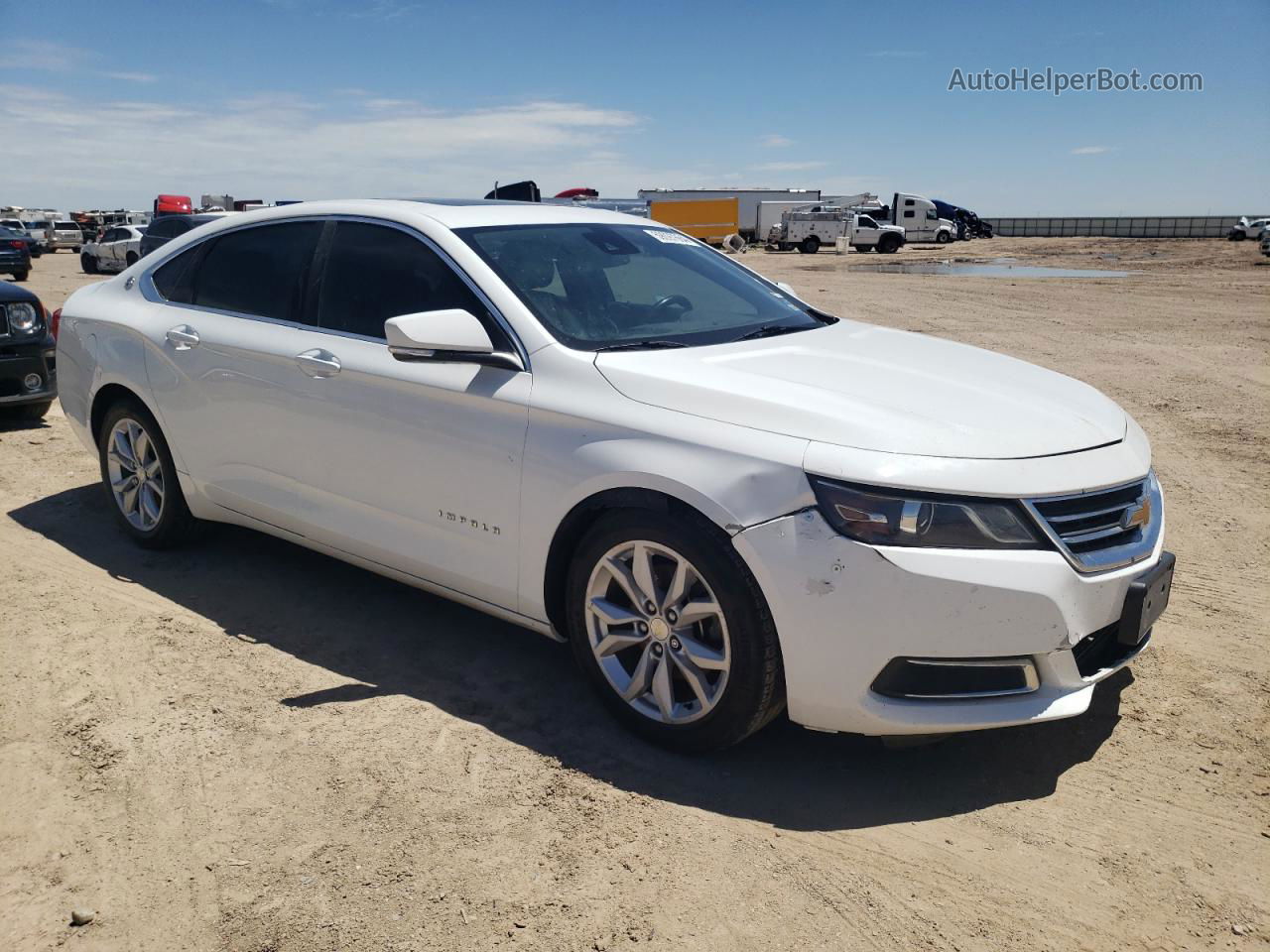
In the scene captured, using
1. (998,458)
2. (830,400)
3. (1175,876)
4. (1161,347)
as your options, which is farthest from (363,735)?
(1161,347)

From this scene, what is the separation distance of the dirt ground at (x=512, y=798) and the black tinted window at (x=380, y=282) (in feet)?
4.31

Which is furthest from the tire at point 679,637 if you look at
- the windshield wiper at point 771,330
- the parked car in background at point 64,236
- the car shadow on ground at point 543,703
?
the parked car in background at point 64,236

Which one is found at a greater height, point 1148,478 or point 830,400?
point 830,400

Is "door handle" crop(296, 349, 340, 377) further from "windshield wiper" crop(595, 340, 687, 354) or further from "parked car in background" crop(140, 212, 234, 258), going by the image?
"parked car in background" crop(140, 212, 234, 258)

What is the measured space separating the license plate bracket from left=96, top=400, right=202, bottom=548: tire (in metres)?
4.11

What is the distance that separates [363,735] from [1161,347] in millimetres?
11862

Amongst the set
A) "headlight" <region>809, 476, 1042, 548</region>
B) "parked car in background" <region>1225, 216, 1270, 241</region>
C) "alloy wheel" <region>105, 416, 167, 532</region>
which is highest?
"parked car in background" <region>1225, 216, 1270, 241</region>

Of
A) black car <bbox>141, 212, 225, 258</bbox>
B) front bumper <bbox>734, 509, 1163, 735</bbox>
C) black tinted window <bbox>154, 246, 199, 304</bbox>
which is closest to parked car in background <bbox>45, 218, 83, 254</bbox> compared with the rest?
black car <bbox>141, 212, 225, 258</bbox>

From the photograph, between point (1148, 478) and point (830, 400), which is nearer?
point (830, 400)

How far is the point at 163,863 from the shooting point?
9.55 ft

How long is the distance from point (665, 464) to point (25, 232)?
47.9m

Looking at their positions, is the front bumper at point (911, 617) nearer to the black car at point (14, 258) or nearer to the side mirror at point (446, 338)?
the side mirror at point (446, 338)

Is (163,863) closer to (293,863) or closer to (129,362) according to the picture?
(293,863)

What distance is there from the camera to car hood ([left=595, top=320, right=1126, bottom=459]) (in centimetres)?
309
